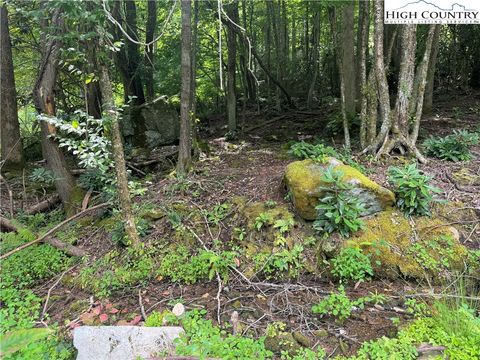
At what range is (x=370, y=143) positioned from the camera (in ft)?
17.7

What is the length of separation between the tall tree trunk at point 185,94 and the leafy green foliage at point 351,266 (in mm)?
2696

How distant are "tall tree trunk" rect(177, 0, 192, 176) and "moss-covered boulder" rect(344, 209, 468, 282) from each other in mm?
2761

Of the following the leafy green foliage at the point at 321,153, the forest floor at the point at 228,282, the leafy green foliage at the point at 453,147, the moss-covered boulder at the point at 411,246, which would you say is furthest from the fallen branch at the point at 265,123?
the moss-covered boulder at the point at 411,246

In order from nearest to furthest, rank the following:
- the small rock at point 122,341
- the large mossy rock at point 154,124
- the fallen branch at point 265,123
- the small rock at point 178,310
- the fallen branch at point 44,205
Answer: the small rock at point 122,341 < the small rock at point 178,310 < the fallen branch at point 44,205 < the large mossy rock at point 154,124 < the fallen branch at point 265,123

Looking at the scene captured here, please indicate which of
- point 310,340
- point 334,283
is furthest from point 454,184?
point 310,340

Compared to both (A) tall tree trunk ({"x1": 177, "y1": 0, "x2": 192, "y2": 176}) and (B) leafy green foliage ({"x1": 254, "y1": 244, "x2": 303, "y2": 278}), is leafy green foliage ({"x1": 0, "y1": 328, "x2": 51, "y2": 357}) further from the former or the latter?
(A) tall tree trunk ({"x1": 177, "y1": 0, "x2": 192, "y2": 176})

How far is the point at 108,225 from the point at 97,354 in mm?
2053

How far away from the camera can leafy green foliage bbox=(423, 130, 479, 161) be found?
5066 mm

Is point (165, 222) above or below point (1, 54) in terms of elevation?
below

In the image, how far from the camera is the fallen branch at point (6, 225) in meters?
4.78

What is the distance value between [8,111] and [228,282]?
18.8ft

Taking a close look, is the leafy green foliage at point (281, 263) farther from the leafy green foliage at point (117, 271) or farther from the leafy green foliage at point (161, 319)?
the leafy green foliage at point (117, 271)

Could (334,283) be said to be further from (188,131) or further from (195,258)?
(188,131)

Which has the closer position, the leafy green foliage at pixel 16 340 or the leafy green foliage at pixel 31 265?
the leafy green foliage at pixel 16 340
